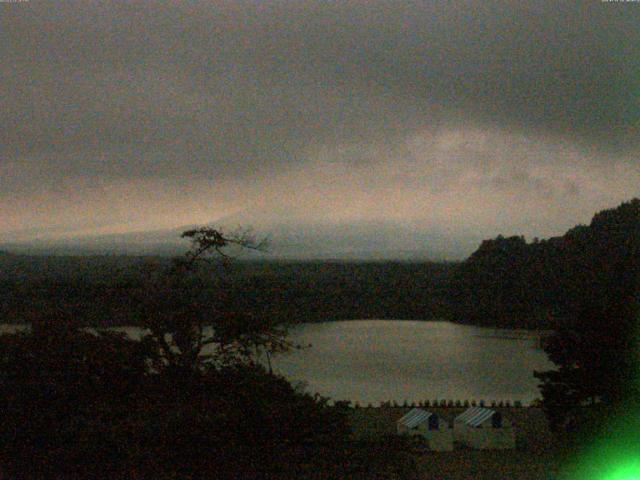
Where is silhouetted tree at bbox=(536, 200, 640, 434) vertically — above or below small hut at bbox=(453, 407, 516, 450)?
above

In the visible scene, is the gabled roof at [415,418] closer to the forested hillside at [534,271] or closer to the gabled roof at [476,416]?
the gabled roof at [476,416]

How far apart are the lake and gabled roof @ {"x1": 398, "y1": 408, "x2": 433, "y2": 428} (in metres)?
1.82

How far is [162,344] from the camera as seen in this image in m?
6.68

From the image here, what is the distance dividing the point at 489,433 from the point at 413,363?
48.9 ft

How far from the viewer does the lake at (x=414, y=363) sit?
21062 mm

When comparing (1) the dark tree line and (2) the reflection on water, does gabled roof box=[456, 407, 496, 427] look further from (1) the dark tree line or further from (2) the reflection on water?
(1) the dark tree line

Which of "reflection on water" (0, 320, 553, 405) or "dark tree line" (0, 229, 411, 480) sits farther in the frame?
"reflection on water" (0, 320, 553, 405)

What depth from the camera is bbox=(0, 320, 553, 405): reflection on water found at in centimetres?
2103

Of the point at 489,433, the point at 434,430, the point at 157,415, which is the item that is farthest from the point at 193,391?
the point at 489,433

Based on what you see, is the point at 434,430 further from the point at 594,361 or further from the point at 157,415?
the point at 157,415

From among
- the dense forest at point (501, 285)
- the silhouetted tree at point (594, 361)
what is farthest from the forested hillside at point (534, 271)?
the silhouetted tree at point (594, 361)

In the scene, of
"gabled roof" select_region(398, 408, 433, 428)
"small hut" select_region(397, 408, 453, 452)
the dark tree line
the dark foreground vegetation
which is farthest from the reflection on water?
the dark tree line

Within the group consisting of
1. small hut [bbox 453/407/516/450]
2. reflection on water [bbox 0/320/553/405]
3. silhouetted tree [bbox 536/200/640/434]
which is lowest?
reflection on water [bbox 0/320/553/405]

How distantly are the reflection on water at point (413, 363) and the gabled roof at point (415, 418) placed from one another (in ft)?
5.96
